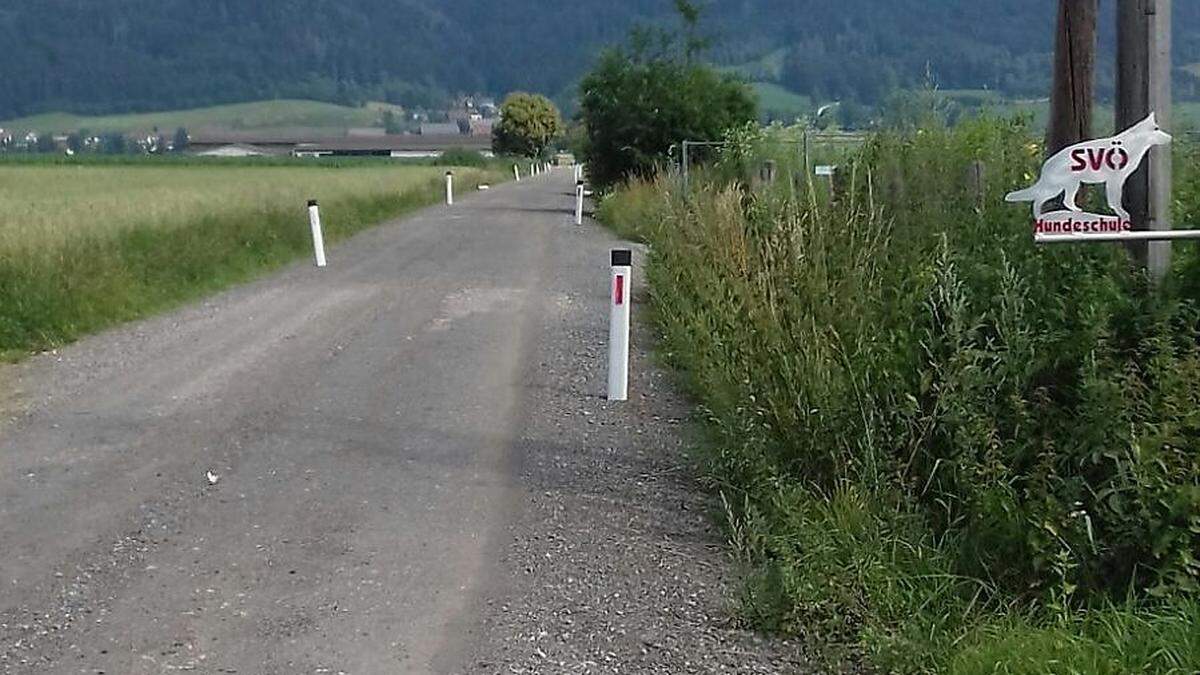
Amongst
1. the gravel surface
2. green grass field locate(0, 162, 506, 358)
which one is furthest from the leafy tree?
the gravel surface

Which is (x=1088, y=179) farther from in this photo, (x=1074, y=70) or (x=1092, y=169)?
(x=1074, y=70)

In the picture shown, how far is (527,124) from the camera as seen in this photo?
11600 centimetres

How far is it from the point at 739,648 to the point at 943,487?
1.32m

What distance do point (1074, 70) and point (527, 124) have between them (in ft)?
365

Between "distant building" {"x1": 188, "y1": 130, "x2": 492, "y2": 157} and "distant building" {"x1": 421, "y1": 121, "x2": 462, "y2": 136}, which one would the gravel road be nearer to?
"distant building" {"x1": 188, "y1": 130, "x2": 492, "y2": 157}

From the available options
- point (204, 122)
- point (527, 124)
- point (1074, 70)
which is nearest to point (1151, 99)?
point (1074, 70)

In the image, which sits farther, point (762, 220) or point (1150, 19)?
point (762, 220)

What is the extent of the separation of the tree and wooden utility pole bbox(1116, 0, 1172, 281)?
110 metres

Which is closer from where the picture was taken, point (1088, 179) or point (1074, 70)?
point (1088, 179)

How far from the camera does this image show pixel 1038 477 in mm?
5418

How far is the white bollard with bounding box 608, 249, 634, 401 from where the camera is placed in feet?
33.7

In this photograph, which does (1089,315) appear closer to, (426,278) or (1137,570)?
(1137,570)

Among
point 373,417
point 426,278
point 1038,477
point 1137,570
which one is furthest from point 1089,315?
point 426,278

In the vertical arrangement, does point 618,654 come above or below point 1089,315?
below
